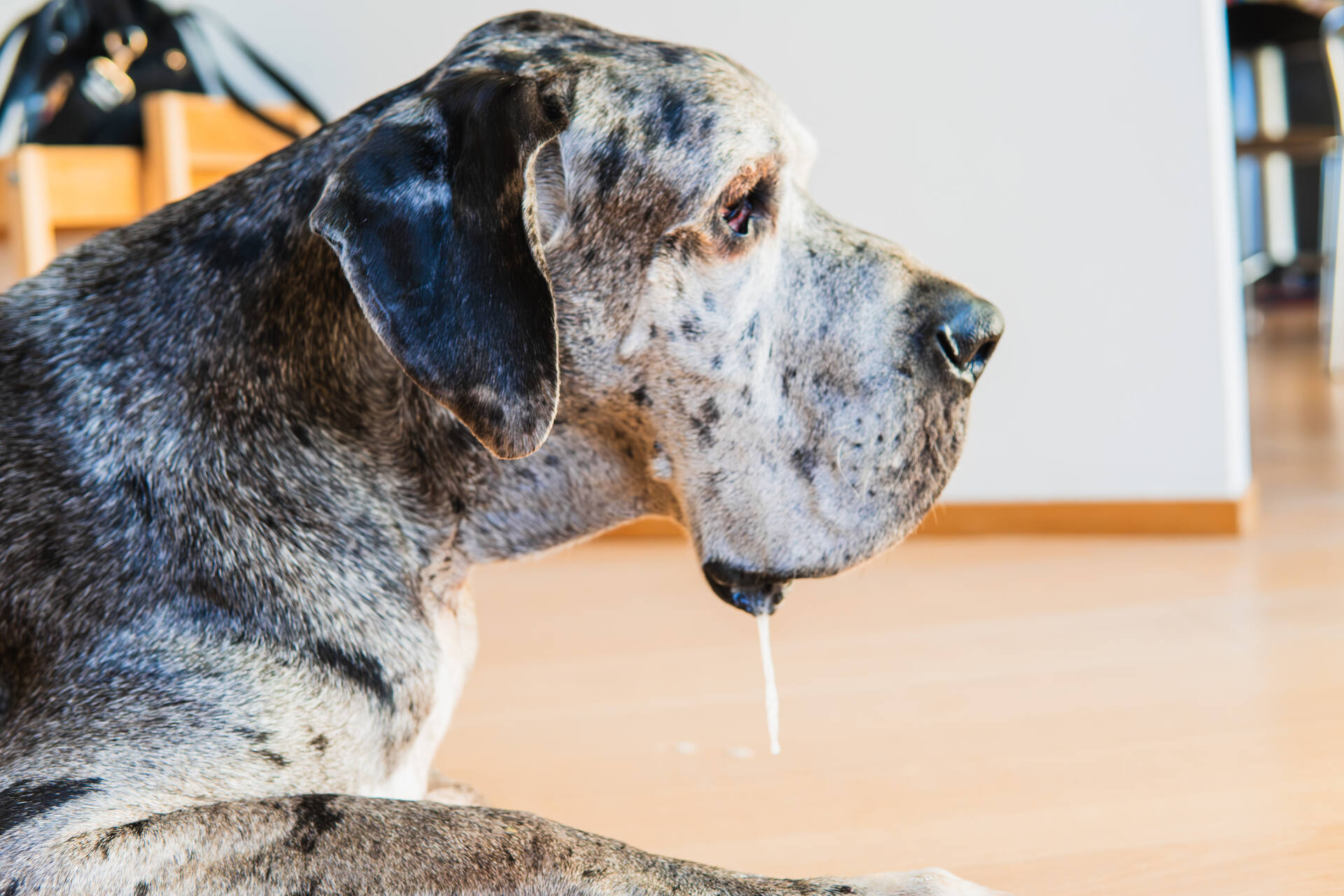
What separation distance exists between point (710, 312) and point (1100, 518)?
2279mm

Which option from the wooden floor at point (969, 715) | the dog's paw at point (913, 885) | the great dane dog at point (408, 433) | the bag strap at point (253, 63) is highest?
the bag strap at point (253, 63)

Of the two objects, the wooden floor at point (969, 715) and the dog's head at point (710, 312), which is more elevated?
the dog's head at point (710, 312)

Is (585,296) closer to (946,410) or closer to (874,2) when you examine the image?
(946,410)

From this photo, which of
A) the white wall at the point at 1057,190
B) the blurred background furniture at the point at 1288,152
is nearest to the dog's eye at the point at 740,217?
the white wall at the point at 1057,190

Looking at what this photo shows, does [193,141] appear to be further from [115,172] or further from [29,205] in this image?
[29,205]

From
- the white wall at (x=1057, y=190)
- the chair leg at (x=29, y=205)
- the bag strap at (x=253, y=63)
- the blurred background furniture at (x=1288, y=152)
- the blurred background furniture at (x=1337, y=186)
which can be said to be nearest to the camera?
the chair leg at (x=29, y=205)

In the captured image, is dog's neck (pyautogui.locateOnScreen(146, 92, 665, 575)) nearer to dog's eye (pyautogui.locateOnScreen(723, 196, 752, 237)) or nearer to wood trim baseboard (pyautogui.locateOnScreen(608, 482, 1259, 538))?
dog's eye (pyautogui.locateOnScreen(723, 196, 752, 237))

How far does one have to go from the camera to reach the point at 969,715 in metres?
1.94

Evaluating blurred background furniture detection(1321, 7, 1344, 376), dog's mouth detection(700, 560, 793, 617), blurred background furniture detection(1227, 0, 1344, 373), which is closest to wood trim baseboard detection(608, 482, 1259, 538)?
dog's mouth detection(700, 560, 793, 617)

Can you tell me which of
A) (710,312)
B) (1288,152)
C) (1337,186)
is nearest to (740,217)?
(710,312)

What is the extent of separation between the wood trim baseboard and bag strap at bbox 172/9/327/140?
151 centimetres

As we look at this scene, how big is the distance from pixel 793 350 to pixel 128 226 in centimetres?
73

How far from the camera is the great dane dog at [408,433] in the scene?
3.28 ft

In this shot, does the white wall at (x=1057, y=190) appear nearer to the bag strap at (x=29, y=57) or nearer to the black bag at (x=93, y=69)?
the black bag at (x=93, y=69)
